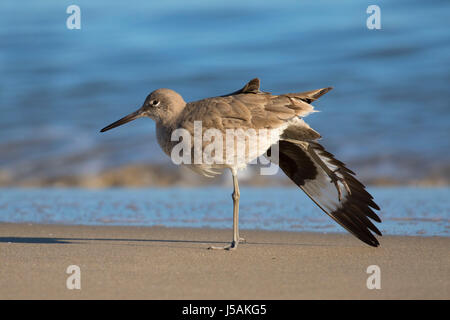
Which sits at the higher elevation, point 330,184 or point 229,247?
point 330,184

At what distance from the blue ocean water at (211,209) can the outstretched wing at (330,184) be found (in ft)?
1.69

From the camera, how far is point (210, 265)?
428 centimetres

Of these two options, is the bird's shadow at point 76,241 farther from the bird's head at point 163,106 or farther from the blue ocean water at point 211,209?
the bird's head at point 163,106

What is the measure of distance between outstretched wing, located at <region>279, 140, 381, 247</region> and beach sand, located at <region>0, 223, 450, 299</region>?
0.69 ft

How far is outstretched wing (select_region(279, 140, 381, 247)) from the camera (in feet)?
17.0

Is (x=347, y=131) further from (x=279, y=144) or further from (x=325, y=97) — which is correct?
(x=279, y=144)

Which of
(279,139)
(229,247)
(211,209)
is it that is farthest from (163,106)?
(211,209)

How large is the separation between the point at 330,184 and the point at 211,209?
A: 202 cm

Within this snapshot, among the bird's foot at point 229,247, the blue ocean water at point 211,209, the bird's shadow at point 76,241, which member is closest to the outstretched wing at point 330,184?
the bird's shadow at point 76,241

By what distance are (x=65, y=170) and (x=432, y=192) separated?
17.2 feet

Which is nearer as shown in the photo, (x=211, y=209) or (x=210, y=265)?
(x=210, y=265)

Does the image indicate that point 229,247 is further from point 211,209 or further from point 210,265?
point 211,209

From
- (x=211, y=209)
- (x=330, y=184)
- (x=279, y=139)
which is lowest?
(x=211, y=209)
